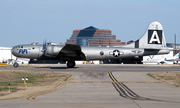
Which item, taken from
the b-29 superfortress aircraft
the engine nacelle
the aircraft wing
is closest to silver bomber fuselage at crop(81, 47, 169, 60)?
the b-29 superfortress aircraft

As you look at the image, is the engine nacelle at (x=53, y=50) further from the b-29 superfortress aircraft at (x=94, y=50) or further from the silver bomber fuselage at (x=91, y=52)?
the silver bomber fuselage at (x=91, y=52)

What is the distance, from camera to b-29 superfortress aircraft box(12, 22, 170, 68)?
3894cm

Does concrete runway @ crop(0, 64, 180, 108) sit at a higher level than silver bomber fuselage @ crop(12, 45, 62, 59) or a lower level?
lower

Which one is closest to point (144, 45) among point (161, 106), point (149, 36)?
point (149, 36)

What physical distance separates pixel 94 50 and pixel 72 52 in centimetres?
488

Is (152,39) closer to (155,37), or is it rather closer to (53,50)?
(155,37)

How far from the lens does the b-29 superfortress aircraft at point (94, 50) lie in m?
38.9

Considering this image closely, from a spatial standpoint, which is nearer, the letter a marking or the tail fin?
the tail fin

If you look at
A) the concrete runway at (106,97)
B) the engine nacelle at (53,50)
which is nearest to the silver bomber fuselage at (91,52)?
the engine nacelle at (53,50)

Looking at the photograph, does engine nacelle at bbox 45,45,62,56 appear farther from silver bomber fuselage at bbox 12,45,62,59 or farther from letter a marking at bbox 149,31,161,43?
→ letter a marking at bbox 149,31,161,43

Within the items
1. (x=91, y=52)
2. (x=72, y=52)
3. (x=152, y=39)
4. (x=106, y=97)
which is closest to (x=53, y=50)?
(x=72, y=52)

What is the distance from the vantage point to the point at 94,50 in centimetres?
4169

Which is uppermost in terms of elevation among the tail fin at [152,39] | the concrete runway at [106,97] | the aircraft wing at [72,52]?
the tail fin at [152,39]

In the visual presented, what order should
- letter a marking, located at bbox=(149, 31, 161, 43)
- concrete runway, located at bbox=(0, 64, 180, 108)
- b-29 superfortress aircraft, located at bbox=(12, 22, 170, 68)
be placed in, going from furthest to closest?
1. letter a marking, located at bbox=(149, 31, 161, 43)
2. b-29 superfortress aircraft, located at bbox=(12, 22, 170, 68)
3. concrete runway, located at bbox=(0, 64, 180, 108)
